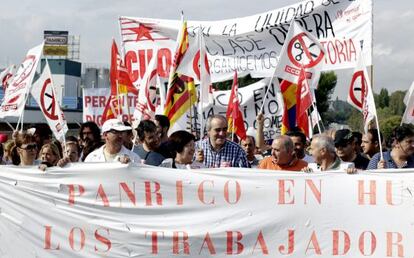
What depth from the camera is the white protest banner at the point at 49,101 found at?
9672 mm

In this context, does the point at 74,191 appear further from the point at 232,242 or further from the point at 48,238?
the point at 232,242

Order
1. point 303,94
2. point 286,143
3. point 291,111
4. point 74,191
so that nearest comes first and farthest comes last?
1. point 74,191
2. point 286,143
3. point 303,94
4. point 291,111

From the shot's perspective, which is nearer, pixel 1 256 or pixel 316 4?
pixel 1 256

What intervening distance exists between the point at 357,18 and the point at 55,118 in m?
4.64

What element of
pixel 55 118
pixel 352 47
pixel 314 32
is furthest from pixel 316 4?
pixel 55 118

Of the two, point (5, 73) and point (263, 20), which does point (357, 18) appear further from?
point (5, 73)

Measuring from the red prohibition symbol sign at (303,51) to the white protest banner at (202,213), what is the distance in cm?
354

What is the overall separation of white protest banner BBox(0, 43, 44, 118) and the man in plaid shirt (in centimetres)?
350

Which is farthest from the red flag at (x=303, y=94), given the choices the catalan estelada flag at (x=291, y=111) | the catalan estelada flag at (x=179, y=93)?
the catalan estelada flag at (x=179, y=93)

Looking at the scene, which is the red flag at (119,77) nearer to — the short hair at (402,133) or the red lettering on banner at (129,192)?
the red lettering on banner at (129,192)

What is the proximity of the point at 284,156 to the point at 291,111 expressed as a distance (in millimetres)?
3570

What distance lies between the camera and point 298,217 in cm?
641

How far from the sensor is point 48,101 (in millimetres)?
9852

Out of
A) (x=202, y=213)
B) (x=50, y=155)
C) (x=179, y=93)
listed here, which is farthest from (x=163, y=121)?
(x=202, y=213)
